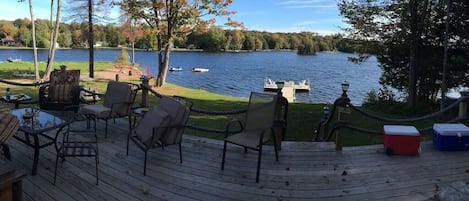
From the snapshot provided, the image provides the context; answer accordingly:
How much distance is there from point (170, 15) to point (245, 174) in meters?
13.5

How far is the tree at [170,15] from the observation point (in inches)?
631

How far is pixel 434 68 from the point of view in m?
14.0

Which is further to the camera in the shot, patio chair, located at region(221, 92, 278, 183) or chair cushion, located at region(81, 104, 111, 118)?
chair cushion, located at region(81, 104, 111, 118)

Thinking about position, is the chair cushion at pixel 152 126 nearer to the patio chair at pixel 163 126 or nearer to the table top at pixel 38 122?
the patio chair at pixel 163 126

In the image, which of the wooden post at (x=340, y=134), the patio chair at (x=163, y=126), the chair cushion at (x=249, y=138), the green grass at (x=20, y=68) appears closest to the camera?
the chair cushion at (x=249, y=138)

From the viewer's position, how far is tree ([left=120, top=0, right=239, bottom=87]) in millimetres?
16031

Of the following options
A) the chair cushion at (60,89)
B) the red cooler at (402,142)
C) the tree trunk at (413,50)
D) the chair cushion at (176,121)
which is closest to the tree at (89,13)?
the chair cushion at (60,89)

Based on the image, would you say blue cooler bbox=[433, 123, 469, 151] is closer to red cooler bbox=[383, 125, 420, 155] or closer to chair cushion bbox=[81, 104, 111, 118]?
red cooler bbox=[383, 125, 420, 155]

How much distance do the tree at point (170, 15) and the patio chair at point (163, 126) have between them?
1192 cm

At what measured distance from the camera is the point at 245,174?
4219 mm

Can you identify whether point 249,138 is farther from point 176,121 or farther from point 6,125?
point 6,125

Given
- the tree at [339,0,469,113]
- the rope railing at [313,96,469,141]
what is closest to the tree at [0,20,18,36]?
the tree at [339,0,469,113]

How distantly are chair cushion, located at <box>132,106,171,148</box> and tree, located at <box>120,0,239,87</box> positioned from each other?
39.0 feet

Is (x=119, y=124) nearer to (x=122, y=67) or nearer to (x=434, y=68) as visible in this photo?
(x=434, y=68)
